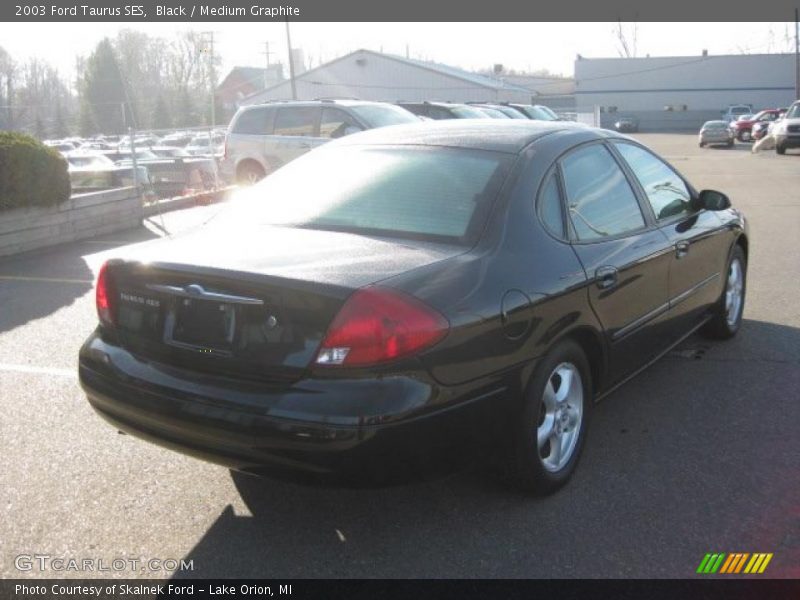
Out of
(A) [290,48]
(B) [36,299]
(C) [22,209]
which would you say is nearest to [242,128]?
(C) [22,209]

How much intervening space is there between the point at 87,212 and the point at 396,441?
9350 millimetres

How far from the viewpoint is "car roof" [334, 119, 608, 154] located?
155 inches

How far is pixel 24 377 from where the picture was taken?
522 centimetres

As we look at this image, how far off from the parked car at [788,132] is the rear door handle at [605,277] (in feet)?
92.0

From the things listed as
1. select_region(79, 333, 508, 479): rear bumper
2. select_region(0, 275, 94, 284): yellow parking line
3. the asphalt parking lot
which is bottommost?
the asphalt parking lot

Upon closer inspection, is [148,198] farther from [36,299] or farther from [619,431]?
[619,431]

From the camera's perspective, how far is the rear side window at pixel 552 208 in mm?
3635

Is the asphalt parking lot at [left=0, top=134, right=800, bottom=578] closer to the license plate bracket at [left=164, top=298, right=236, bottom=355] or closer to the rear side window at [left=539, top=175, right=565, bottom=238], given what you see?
the license plate bracket at [left=164, top=298, right=236, bottom=355]

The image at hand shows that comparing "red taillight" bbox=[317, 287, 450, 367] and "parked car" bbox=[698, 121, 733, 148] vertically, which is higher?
"parked car" bbox=[698, 121, 733, 148]

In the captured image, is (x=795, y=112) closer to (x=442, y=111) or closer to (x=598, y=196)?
(x=442, y=111)

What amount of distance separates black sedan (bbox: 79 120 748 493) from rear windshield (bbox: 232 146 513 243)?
11 mm

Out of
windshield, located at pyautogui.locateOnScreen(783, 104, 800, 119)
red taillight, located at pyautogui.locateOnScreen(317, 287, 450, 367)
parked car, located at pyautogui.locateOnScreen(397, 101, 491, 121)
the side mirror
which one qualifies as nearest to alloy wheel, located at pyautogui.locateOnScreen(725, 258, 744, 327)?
the side mirror

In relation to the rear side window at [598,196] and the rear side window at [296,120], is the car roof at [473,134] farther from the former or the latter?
the rear side window at [296,120]

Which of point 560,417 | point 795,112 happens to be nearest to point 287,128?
point 560,417
